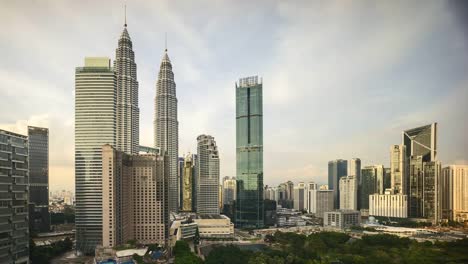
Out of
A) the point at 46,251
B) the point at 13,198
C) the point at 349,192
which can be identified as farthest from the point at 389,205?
the point at 13,198

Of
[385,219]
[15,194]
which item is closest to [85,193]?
[15,194]

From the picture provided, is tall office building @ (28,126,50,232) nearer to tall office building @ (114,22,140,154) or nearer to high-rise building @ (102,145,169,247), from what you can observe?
tall office building @ (114,22,140,154)

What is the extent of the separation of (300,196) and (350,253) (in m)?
20.0

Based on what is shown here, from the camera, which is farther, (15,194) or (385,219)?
(385,219)

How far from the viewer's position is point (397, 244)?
831 cm

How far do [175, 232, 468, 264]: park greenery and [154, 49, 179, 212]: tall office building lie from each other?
10227 mm

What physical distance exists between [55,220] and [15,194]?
1210cm

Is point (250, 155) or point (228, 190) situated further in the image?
point (228, 190)

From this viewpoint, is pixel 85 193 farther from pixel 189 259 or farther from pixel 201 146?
pixel 201 146

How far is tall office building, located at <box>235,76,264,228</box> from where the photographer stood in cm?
1756

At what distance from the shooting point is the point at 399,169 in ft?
55.0

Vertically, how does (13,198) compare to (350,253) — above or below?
above

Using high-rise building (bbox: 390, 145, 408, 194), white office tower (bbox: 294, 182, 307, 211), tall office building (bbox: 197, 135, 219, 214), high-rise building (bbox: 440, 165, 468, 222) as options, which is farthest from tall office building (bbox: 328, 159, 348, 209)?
high-rise building (bbox: 440, 165, 468, 222)

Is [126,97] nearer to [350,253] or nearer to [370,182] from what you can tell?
[350,253]
